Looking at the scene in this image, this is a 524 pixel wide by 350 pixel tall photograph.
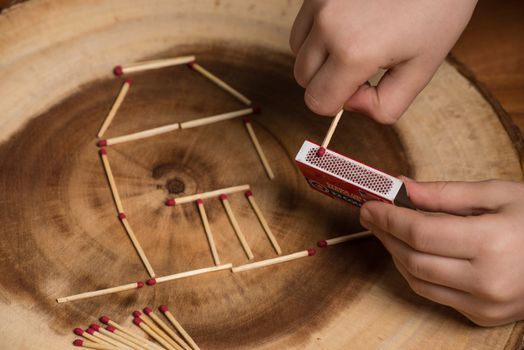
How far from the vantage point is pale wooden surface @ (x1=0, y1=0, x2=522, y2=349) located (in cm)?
104

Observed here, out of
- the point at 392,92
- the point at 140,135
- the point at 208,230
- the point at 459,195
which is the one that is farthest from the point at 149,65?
the point at 459,195

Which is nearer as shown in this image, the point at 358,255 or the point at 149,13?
the point at 358,255

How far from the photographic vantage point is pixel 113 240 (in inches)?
43.4

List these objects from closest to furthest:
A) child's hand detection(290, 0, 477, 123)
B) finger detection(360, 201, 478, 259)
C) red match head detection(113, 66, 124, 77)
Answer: finger detection(360, 201, 478, 259)
child's hand detection(290, 0, 477, 123)
red match head detection(113, 66, 124, 77)

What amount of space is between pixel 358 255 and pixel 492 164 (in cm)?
30

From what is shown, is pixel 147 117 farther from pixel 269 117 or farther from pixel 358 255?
pixel 358 255

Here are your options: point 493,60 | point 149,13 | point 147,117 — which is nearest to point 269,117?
point 147,117

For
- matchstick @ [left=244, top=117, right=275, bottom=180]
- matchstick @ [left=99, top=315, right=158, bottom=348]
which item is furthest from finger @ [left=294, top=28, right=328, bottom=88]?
matchstick @ [left=99, top=315, right=158, bottom=348]

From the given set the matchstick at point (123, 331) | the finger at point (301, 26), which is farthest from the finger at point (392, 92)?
the matchstick at point (123, 331)

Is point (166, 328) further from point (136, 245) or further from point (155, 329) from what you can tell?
point (136, 245)

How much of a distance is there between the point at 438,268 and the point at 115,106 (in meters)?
0.64

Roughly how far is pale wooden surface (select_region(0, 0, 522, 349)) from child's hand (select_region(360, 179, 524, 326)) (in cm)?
7

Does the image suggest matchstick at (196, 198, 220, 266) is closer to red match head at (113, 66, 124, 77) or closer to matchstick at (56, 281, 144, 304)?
matchstick at (56, 281, 144, 304)

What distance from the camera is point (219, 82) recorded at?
1303 millimetres
